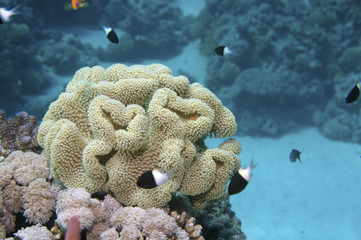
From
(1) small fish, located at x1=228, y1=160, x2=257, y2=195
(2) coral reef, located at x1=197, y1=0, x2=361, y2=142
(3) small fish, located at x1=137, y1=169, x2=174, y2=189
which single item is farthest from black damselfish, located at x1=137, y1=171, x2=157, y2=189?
(2) coral reef, located at x1=197, y1=0, x2=361, y2=142

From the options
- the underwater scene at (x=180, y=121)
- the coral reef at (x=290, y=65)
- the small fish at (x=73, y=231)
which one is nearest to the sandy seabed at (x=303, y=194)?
the underwater scene at (x=180, y=121)

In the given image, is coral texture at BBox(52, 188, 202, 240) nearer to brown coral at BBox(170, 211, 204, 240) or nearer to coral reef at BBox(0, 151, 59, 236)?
brown coral at BBox(170, 211, 204, 240)

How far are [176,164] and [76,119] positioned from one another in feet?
3.30

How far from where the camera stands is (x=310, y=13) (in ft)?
42.2

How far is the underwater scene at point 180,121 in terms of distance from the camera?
2016 mm

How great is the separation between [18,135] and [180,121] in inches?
83.1

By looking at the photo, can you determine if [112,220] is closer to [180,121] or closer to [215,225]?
[180,121]

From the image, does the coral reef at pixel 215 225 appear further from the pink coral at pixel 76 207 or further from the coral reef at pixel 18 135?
the coral reef at pixel 18 135

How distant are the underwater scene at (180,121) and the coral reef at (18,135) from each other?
2 centimetres

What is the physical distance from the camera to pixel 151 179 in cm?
190

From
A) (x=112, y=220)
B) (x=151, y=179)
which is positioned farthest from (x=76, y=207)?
(x=151, y=179)

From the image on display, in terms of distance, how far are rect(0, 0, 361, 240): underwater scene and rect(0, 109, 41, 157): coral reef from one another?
2 centimetres

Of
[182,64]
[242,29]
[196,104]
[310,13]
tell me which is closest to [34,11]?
[182,64]

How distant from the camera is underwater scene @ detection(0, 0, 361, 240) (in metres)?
2.02
